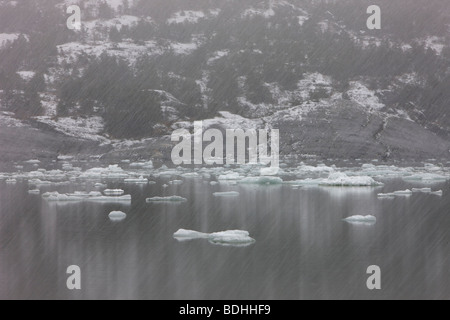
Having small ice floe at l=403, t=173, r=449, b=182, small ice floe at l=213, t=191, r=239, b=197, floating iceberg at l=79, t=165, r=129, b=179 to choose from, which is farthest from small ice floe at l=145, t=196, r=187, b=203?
small ice floe at l=403, t=173, r=449, b=182

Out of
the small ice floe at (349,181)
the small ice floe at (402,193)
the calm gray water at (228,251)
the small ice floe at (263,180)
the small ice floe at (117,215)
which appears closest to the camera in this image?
the calm gray water at (228,251)

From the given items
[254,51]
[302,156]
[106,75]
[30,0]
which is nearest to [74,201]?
[302,156]

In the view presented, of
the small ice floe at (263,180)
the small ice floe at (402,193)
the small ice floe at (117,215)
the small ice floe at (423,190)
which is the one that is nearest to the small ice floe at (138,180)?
the small ice floe at (263,180)

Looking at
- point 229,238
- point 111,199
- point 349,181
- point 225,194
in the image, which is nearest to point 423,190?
point 349,181

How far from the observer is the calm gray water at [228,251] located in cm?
1424

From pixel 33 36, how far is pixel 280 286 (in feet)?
315

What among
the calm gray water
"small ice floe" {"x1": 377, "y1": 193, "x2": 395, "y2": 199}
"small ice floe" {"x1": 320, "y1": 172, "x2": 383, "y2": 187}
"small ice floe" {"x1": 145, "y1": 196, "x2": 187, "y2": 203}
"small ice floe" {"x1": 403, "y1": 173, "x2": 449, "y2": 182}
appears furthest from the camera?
"small ice floe" {"x1": 403, "y1": 173, "x2": 449, "y2": 182}

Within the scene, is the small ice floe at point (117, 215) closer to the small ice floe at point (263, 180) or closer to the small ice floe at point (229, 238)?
the small ice floe at point (229, 238)

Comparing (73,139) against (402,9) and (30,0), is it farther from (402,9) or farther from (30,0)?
(402,9)

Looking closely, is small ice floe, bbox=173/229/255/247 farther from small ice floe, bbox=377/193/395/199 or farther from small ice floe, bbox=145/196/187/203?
small ice floe, bbox=377/193/395/199

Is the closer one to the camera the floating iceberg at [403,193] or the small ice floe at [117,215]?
the small ice floe at [117,215]

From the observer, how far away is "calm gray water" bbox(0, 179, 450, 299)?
46.7 feet
